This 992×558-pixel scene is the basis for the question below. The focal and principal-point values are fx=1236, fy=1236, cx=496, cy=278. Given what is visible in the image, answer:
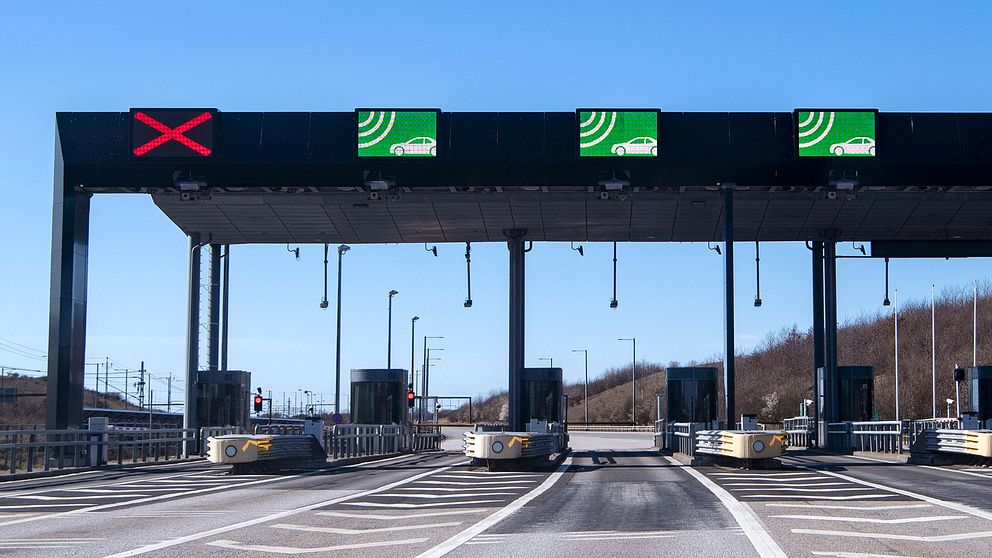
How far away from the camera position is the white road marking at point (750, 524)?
35.0 ft

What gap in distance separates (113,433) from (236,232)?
12139 millimetres

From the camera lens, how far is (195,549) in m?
11.2

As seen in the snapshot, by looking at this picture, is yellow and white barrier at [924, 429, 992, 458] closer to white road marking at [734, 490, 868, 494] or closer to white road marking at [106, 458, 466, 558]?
white road marking at [734, 490, 868, 494]

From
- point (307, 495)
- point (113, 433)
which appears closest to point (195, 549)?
point (307, 495)

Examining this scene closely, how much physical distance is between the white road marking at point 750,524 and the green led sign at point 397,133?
497 inches

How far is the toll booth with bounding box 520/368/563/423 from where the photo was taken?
40031 mm

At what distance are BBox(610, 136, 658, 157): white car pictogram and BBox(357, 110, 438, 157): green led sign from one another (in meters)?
4.44

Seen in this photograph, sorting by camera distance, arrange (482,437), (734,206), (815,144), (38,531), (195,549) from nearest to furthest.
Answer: (195,549), (38,531), (482,437), (815,144), (734,206)

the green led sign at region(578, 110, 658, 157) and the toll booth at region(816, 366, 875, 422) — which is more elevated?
the green led sign at region(578, 110, 658, 157)

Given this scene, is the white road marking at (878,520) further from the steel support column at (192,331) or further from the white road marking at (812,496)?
the steel support column at (192,331)

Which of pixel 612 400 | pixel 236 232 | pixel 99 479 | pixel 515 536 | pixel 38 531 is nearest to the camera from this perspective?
pixel 515 536

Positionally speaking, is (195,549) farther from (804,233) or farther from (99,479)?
(804,233)

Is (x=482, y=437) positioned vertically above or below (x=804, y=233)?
below

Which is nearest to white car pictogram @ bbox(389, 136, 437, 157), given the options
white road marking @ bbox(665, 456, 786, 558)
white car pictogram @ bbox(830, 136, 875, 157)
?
white car pictogram @ bbox(830, 136, 875, 157)
